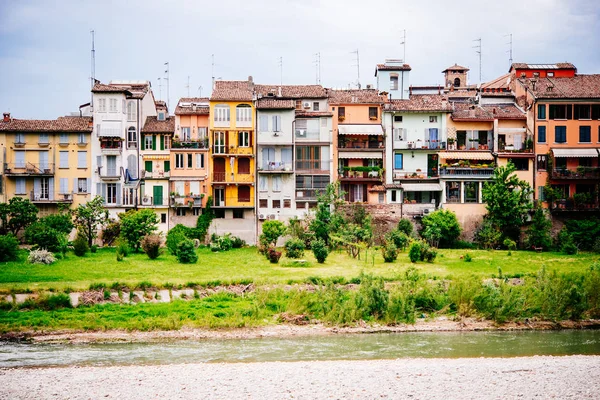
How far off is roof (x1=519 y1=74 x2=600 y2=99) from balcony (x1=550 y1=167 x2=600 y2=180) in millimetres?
6140

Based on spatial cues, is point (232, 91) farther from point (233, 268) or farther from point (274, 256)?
point (233, 268)

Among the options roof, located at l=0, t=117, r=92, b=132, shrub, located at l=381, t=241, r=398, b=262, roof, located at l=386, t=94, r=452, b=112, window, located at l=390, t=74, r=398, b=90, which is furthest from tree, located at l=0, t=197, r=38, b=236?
window, located at l=390, t=74, r=398, b=90

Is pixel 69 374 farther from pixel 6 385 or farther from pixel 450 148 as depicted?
pixel 450 148

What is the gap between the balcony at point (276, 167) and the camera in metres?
61.6

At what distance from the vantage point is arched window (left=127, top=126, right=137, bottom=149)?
62406mm

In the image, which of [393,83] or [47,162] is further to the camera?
[393,83]

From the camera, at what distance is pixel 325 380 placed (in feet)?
84.0

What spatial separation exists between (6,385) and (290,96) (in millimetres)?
42380

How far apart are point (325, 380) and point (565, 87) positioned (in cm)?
4676

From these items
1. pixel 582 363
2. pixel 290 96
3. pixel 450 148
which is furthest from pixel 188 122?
pixel 582 363

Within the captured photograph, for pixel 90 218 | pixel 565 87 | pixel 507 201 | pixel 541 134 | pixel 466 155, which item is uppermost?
pixel 565 87

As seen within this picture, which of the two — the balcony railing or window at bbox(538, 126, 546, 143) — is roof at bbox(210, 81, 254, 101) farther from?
window at bbox(538, 126, 546, 143)

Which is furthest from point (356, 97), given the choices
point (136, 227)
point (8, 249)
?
point (8, 249)

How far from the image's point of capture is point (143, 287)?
133 feet
